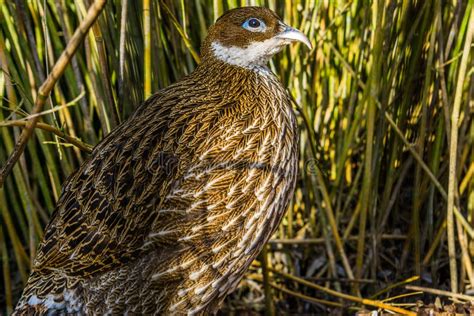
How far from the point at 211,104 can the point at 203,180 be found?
35 cm

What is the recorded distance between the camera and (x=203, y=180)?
3.19 meters

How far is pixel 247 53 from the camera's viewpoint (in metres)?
3.48

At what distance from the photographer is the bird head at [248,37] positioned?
3.40 metres

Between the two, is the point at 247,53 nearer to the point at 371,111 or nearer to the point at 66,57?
the point at 371,111

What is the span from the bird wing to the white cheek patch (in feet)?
1.12

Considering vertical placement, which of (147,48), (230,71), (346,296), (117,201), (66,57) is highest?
(66,57)

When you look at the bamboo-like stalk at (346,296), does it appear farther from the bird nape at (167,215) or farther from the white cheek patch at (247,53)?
the white cheek patch at (247,53)

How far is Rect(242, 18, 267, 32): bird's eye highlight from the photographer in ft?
11.2

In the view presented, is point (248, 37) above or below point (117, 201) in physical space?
above

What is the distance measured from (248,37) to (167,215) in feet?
2.77

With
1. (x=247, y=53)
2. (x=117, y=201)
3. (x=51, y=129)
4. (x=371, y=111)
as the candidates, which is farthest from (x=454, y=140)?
(x=51, y=129)

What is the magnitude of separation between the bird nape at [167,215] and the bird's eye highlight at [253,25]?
0.16 meters

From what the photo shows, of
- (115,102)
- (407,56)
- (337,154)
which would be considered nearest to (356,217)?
(337,154)

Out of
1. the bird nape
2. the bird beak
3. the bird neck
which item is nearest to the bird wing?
the bird nape
